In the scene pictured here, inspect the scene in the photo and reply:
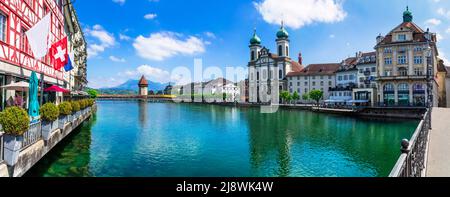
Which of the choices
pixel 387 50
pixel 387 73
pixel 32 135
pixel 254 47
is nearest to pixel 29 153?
pixel 32 135

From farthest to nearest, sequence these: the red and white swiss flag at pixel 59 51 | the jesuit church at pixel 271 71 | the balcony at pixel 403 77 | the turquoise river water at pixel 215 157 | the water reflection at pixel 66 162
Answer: the jesuit church at pixel 271 71, the balcony at pixel 403 77, the red and white swiss flag at pixel 59 51, the turquoise river water at pixel 215 157, the water reflection at pixel 66 162

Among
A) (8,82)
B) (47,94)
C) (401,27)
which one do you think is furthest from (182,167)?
(401,27)

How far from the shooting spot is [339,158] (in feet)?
56.7

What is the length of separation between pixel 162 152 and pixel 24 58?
10.9m

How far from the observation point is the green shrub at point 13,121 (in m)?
8.22

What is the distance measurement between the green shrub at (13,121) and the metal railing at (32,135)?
1644 mm

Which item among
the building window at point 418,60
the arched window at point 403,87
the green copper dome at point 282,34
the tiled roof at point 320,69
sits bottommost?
the arched window at point 403,87

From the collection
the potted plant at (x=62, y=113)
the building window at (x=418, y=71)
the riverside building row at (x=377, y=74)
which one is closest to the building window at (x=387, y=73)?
the riverside building row at (x=377, y=74)

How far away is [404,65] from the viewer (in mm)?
52375

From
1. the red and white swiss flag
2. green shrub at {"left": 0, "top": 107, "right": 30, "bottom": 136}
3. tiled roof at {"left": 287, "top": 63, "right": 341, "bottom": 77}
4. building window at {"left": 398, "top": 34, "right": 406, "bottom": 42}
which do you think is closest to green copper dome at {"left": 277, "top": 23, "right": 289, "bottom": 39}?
tiled roof at {"left": 287, "top": 63, "right": 341, "bottom": 77}

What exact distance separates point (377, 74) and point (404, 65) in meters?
4.96

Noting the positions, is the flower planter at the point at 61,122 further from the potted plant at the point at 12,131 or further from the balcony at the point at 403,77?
the balcony at the point at 403,77
